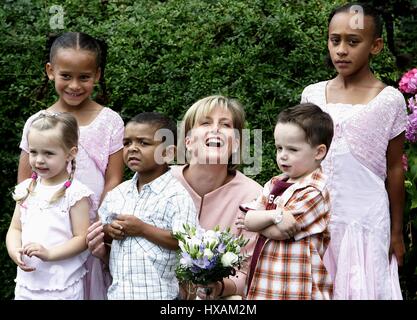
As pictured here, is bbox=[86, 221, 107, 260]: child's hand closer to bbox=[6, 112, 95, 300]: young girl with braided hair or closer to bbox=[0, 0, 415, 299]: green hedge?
bbox=[6, 112, 95, 300]: young girl with braided hair

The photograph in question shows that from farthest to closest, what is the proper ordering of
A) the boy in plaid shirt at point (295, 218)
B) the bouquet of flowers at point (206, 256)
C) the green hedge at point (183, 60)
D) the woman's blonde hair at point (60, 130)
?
the green hedge at point (183, 60), the woman's blonde hair at point (60, 130), the boy in plaid shirt at point (295, 218), the bouquet of flowers at point (206, 256)

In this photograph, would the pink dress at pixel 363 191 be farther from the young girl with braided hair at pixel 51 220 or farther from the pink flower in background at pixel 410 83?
the young girl with braided hair at pixel 51 220

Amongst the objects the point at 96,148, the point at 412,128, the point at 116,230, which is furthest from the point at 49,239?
the point at 412,128

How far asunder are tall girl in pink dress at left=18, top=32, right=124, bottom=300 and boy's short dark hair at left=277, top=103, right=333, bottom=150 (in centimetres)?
103

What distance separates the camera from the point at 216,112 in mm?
4730

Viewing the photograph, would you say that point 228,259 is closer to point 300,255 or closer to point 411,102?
point 300,255

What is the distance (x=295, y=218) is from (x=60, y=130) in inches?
49.7

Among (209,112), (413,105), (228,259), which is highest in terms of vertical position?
(413,105)

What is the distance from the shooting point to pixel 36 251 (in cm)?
446

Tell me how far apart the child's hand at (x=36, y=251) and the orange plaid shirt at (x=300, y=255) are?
100cm

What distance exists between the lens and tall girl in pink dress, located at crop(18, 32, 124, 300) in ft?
16.3

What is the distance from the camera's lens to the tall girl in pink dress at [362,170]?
15.7 ft

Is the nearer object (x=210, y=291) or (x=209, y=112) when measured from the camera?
(x=210, y=291)

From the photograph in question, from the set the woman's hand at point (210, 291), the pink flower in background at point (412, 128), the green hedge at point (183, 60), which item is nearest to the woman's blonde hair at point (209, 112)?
the woman's hand at point (210, 291)
